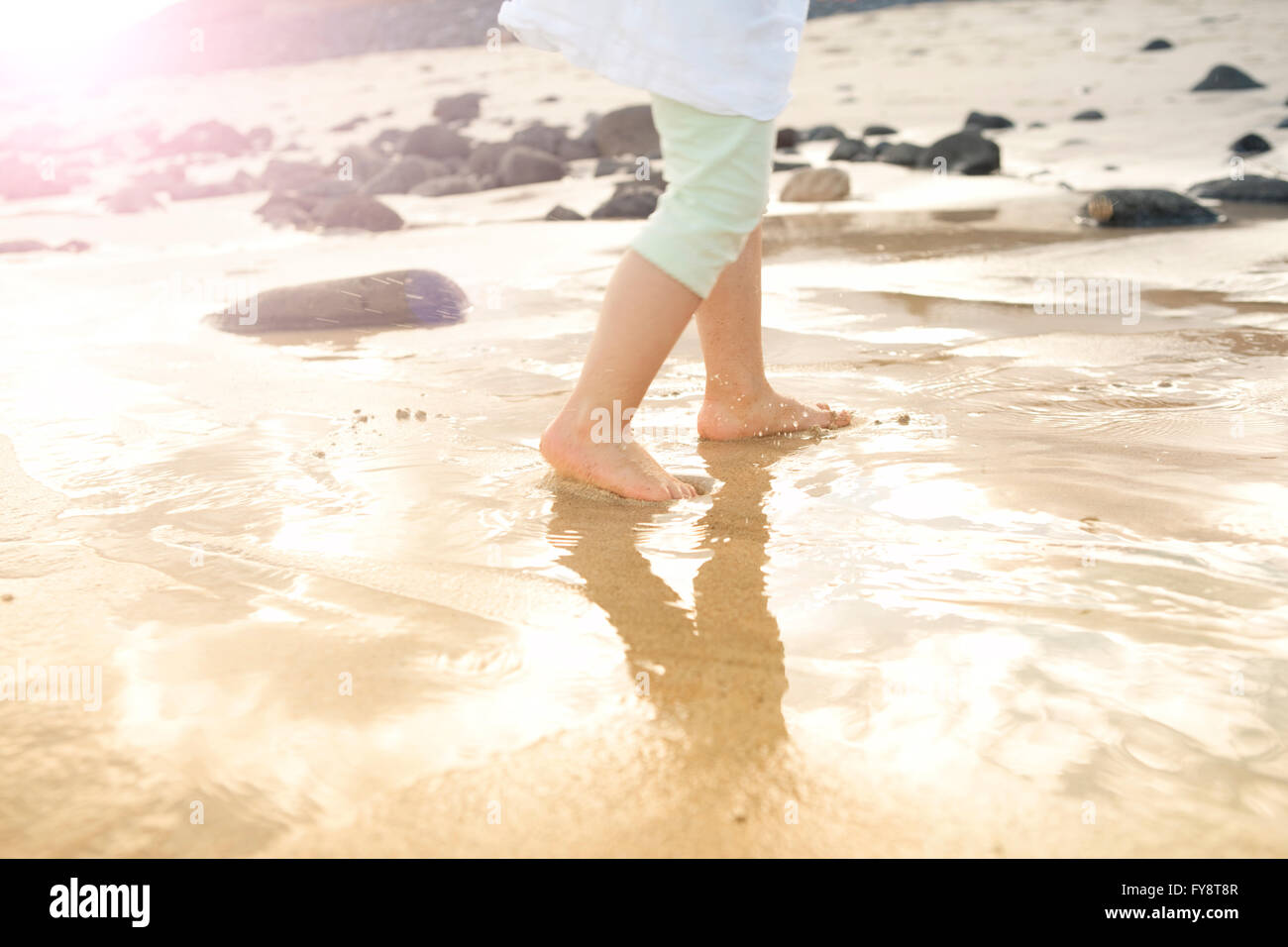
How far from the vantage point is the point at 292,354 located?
11.1 ft

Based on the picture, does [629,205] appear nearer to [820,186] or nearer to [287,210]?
[820,186]

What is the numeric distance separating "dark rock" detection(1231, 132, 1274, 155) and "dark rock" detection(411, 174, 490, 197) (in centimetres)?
479

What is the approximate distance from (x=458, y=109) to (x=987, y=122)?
20.3 ft

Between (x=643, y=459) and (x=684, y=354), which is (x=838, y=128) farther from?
(x=643, y=459)

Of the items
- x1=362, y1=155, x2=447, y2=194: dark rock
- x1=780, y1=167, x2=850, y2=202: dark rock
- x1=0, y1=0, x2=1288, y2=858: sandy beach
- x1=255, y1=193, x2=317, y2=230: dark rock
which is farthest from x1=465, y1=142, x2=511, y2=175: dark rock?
x1=0, y1=0, x2=1288, y2=858: sandy beach

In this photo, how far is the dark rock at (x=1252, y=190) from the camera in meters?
5.81

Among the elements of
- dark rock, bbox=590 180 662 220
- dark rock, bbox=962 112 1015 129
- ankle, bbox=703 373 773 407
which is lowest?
ankle, bbox=703 373 773 407

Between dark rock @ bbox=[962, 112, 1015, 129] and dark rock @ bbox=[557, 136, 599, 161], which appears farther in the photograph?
dark rock @ bbox=[557, 136, 599, 161]

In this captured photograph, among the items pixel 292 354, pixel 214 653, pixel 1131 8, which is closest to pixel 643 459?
pixel 214 653

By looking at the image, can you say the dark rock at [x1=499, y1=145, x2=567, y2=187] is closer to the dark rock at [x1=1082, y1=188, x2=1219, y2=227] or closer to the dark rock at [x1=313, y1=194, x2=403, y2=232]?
the dark rock at [x1=313, y1=194, x2=403, y2=232]

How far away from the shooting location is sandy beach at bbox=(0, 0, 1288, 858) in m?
1.15

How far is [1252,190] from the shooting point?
19.3 ft

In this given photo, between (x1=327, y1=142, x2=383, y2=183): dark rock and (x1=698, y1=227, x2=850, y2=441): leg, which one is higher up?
(x1=327, y1=142, x2=383, y2=183): dark rock
